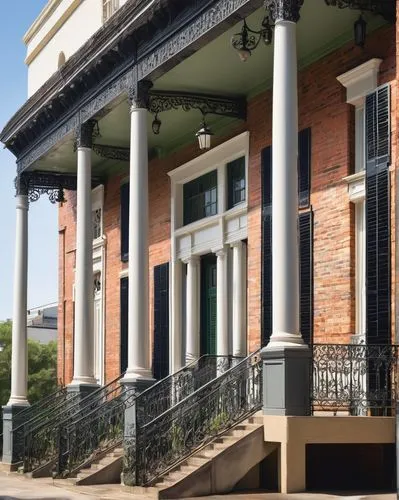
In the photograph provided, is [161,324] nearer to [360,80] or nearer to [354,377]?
[360,80]

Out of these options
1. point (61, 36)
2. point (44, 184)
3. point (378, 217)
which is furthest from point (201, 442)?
point (61, 36)

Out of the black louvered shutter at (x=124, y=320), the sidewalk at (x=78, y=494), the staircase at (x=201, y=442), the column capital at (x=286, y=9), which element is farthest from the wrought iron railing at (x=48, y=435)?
the column capital at (x=286, y=9)

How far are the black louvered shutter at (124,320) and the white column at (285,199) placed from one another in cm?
1180

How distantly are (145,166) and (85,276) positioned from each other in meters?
3.67

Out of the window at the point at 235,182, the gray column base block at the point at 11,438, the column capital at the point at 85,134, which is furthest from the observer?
the gray column base block at the point at 11,438

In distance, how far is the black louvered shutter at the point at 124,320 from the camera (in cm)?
2625

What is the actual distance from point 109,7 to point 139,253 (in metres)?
6.74

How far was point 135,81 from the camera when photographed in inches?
774

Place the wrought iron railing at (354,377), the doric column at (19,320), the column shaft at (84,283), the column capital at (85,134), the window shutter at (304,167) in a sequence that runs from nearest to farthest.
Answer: the wrought iron railing at (354,377) < the window shutter at (304,167) < the column shaft at (84,283) < the column capital at (85,134) < the doric column at (19,320)

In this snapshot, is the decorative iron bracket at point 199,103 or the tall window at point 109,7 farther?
the tall window at point 109,7

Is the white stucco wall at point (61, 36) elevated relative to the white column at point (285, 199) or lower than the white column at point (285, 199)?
elevated

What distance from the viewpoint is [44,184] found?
27.6 metres

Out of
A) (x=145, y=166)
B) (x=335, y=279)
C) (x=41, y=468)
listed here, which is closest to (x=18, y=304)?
(x=41, y=468)

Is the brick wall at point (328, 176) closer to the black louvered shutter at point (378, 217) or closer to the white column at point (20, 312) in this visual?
the black louvered shutter at point (378, 217)
